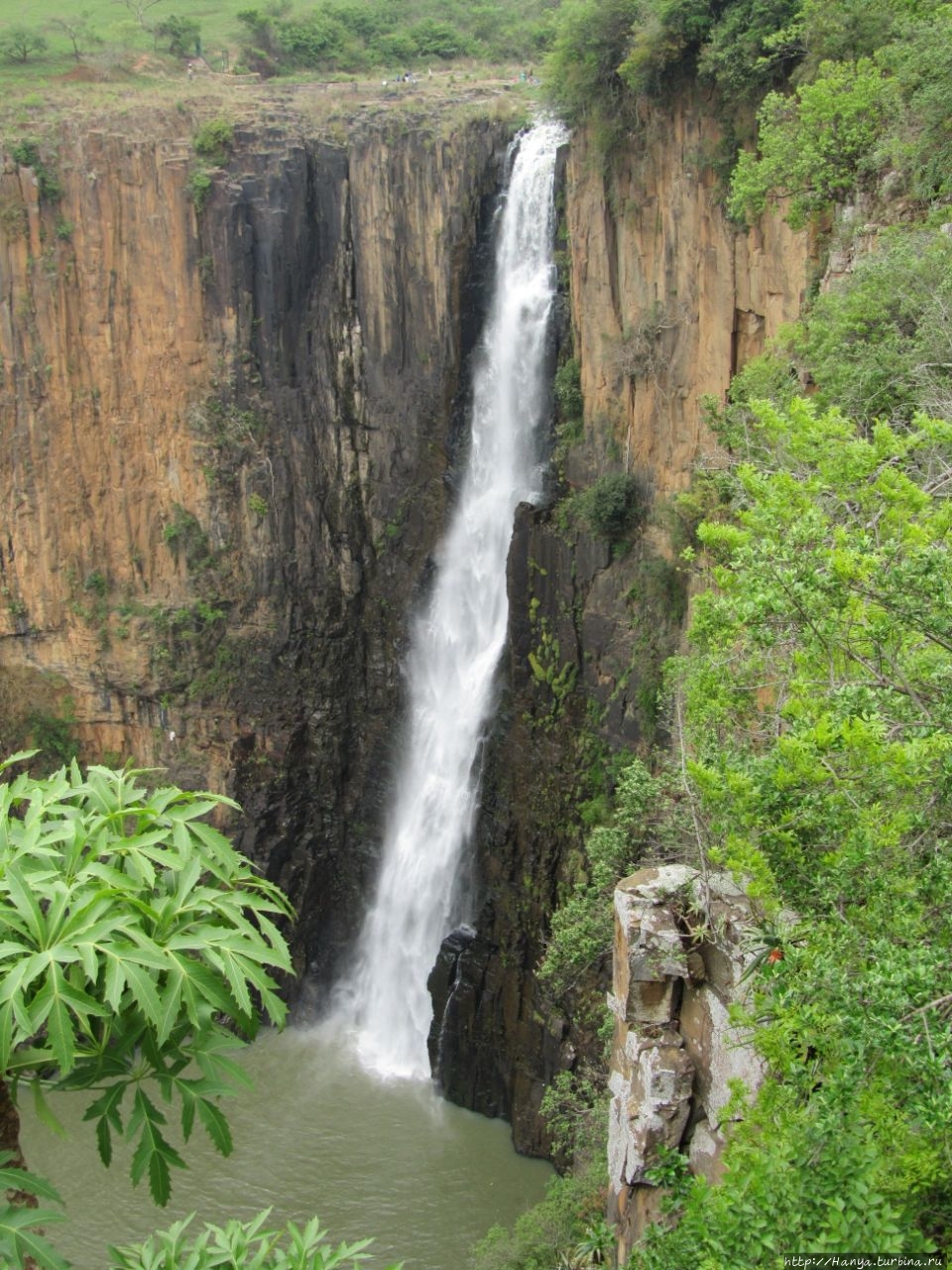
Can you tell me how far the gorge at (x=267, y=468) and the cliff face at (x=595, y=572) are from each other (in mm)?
155

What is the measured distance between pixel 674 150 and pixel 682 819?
11.0 metres

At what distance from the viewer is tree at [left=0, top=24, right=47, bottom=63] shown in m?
31.1

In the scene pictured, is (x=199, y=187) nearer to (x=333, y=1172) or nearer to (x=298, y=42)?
(x=298, y=42)

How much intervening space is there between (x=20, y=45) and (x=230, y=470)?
1677 cm

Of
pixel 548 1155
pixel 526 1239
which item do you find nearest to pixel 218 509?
pixel 548 1155

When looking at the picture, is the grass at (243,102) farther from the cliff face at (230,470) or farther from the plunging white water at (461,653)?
the plunging white water at (461,653)

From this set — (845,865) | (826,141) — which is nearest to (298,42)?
(826,141)

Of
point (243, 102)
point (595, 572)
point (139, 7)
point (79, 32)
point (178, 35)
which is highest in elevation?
point (139, 7)

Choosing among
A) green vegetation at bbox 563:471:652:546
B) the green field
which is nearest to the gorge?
green vegetation at bbox 563:471:652:546

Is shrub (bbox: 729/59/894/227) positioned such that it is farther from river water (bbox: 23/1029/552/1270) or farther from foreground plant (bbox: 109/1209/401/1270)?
river water (bbox: 23/1029/552/1270)

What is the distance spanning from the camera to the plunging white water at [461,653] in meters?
20.4

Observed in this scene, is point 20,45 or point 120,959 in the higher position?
point 20,45

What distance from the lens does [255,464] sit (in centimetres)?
2334

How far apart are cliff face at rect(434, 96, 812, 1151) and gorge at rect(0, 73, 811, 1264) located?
0.16 m
